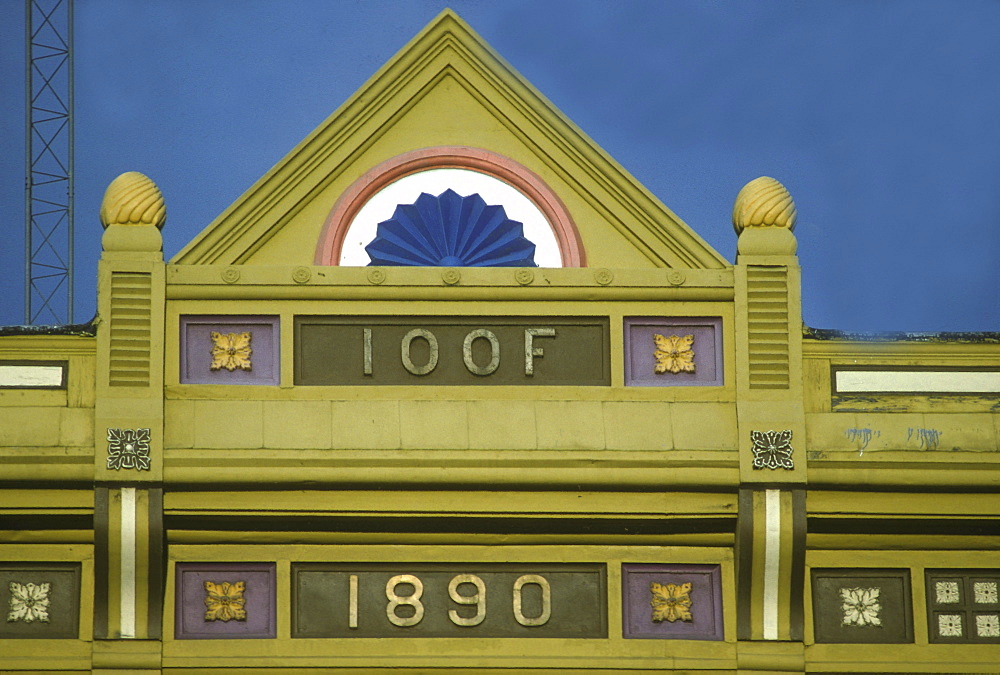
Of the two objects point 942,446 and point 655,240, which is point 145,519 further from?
point 942,446

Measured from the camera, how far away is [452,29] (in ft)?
57.6

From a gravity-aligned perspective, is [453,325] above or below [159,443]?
above

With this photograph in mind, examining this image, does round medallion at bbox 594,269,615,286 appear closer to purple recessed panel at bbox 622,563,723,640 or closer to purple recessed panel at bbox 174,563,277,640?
purple recessed panel at bbox 622,563,723,640

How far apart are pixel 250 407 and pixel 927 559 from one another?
6.76 metres

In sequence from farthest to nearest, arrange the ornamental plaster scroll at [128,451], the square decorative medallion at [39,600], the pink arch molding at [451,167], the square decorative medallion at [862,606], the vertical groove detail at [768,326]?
the pink arch molding at [451,167] < the square decorative medallion at [862,606] < the vertical groove detail at [768,326] < the square decorative medallion at [39,600] < the ornamental plaster scroll at [128,451]

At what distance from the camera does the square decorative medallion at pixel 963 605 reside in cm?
1644

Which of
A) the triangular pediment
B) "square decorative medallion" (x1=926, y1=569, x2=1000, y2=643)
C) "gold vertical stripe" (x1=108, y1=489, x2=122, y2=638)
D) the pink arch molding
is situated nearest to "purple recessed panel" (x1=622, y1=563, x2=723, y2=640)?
"square decorative medallion" (x1=926, y1=569, x2=1000, y2=643)

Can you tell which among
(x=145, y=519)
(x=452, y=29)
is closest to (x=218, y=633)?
(x=145, y=519)

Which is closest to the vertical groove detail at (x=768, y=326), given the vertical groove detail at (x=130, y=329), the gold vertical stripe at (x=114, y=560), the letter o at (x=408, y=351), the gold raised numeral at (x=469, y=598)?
the letter o at (x=408, y=351)

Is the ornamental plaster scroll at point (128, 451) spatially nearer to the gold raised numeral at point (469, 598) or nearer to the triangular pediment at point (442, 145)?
the triangular pediment at point (442, 145)

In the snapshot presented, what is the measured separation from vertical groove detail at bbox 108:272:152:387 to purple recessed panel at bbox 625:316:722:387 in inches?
183

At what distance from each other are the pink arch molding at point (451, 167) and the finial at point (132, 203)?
1.65 meters

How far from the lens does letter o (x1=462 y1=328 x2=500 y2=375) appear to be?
16438 millimetres

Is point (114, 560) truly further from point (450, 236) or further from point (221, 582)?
point (450, 236)
